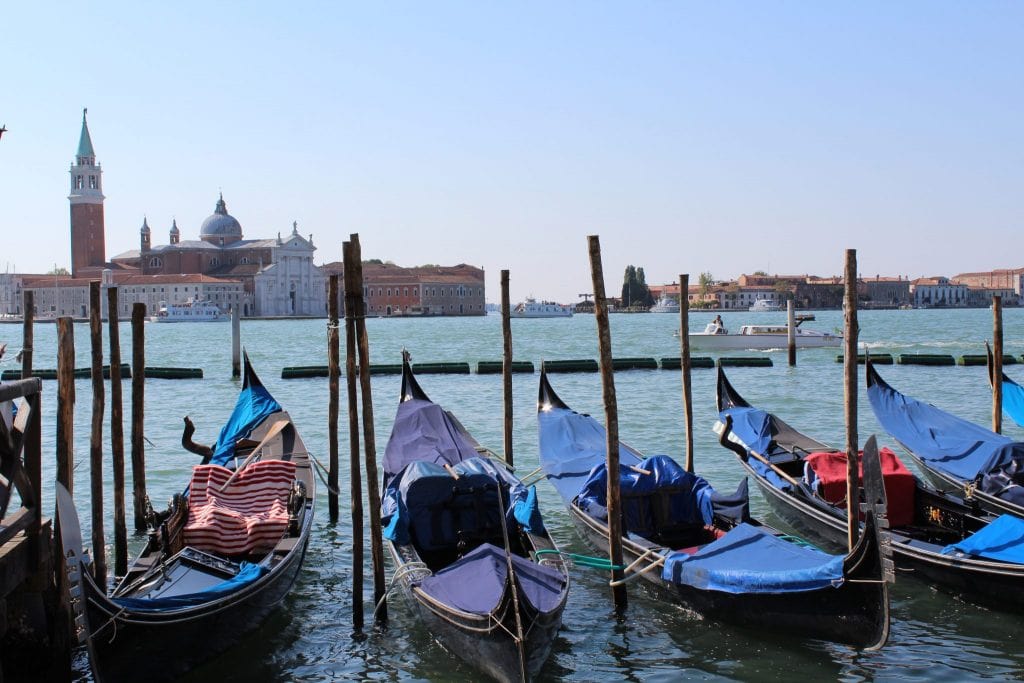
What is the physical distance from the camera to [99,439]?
512 cm

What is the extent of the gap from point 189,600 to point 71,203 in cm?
6129

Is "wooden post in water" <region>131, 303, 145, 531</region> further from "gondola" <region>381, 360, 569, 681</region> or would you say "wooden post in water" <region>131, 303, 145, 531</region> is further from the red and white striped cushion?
"gondola" <region>381, 360, 569, 681</region>

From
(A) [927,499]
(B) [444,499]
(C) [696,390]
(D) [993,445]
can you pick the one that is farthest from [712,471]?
(C) [696,390]

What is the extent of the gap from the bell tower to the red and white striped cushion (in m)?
58.7

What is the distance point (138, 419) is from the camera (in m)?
6.06

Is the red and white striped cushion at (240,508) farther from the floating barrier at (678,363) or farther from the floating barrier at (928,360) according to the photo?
the floating barrier at (928,360)

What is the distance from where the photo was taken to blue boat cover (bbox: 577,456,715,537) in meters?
5.29

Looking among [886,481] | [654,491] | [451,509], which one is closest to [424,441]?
[451,509]

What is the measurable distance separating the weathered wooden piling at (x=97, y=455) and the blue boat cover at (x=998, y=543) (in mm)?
3618

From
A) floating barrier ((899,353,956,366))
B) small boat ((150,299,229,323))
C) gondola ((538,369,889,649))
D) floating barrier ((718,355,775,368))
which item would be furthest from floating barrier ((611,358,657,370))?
small boat ((150,299,229,323))

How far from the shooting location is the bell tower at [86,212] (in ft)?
195

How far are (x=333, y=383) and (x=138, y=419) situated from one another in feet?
3.89

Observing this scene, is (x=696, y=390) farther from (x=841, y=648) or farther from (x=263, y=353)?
(x=263, y=353)

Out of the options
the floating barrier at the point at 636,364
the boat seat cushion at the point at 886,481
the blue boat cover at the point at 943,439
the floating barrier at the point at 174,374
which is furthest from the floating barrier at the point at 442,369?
the boat seat cushion at the point at 886,481
